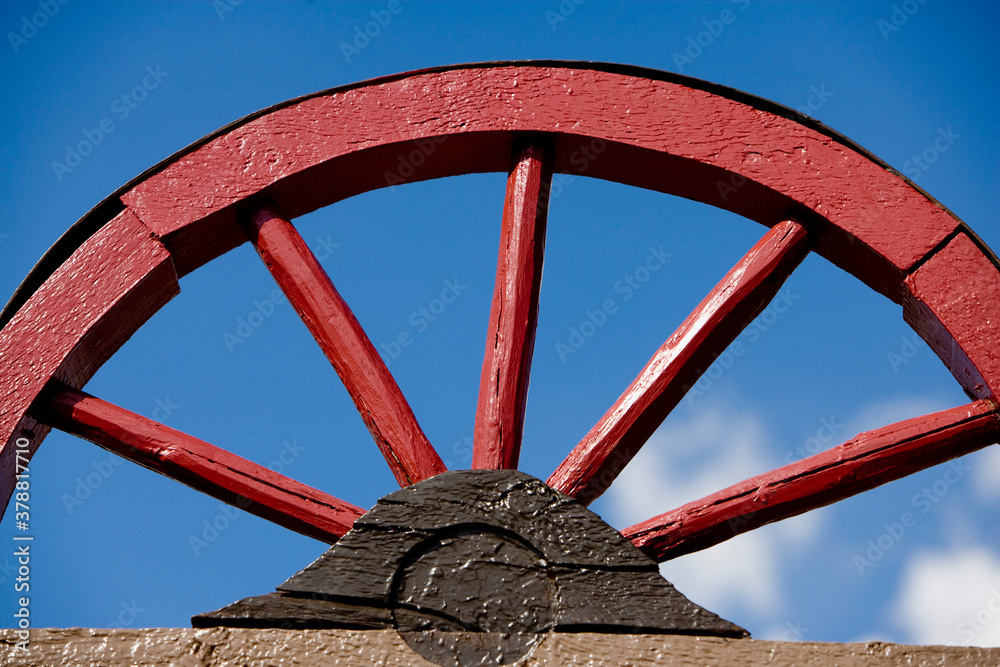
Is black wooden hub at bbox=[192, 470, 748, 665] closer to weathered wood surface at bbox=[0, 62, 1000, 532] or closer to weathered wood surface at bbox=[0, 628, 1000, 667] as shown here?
weathered wood surface at bbox=[0, 628, 1000, 667]

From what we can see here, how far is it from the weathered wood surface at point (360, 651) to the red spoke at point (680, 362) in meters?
0.86

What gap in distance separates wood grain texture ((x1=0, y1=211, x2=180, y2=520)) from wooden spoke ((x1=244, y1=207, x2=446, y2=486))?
344 millimetres

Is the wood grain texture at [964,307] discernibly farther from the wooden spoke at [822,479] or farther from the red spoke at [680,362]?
the red spoke at [680,362]

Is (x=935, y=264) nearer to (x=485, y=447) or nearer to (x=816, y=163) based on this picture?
(x=816, y=163)

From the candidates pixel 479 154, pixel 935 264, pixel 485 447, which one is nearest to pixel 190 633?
pixel 485 447

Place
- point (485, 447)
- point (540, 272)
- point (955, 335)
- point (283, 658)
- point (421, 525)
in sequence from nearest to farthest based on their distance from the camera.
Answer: point (283, 658) → point (421, 525) → point (485, 447) → point (955, 335) → point (540, 272)

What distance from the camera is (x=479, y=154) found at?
3029 mm

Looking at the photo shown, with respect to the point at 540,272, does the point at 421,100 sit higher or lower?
higher

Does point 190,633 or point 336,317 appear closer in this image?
point 190,633

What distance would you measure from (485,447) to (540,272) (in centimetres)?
66

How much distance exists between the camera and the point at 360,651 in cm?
166

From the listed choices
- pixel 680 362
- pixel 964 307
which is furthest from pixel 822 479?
pixel 964 307

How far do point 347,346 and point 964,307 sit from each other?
6.00 ft

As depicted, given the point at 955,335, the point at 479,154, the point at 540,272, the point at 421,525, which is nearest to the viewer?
the point at 421,525
